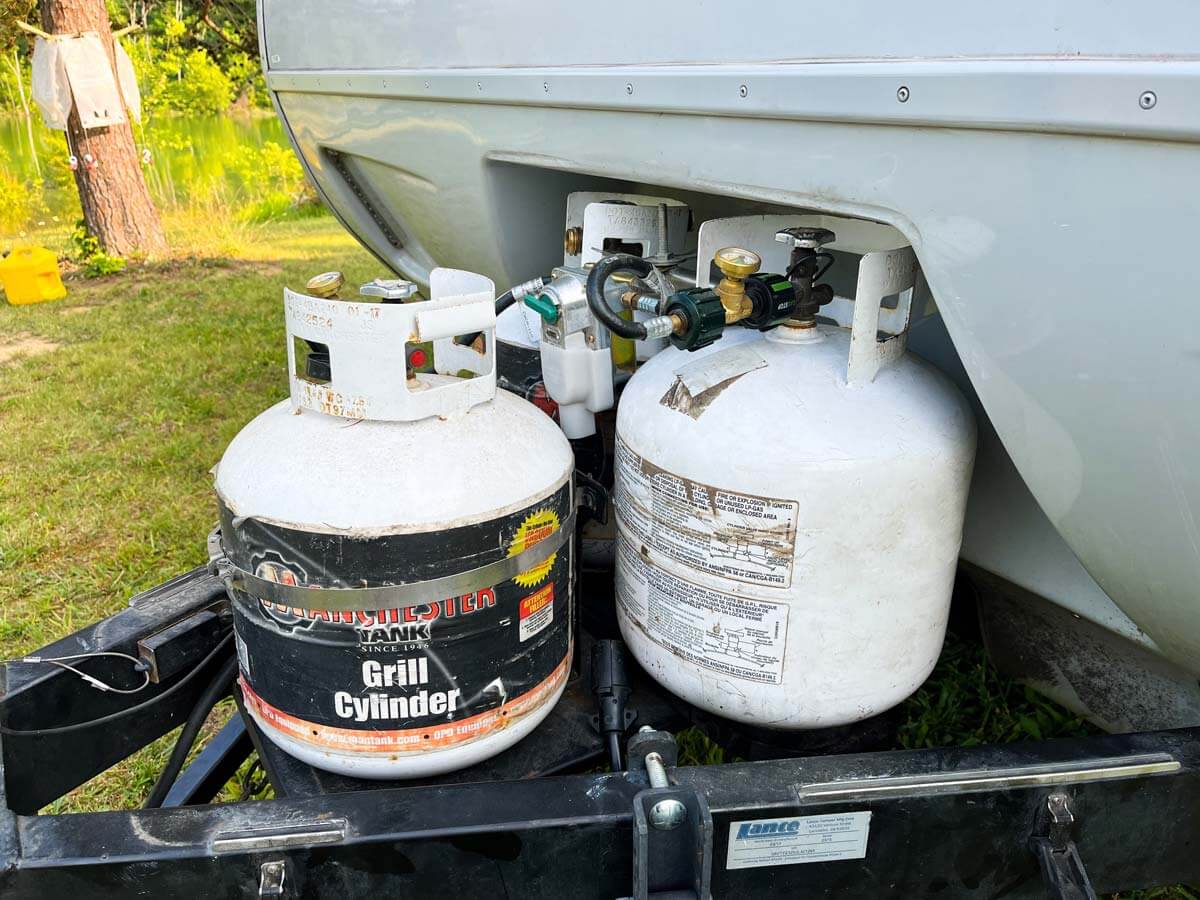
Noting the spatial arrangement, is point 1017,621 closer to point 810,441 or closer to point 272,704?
point 810,441

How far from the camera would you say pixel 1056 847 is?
42.4 inches

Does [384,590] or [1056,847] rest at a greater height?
[384,590]

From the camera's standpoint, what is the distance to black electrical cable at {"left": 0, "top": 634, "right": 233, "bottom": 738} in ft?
4.14

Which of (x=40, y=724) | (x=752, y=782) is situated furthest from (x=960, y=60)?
(x=40, y=724)

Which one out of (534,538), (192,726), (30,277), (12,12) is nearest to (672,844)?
(534,538)

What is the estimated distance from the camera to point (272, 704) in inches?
48.1

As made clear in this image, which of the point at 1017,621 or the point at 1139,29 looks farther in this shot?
the point at 1017,621

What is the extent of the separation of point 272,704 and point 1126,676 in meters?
1.25

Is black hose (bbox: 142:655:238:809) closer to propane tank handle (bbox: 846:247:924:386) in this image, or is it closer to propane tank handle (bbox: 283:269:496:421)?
Result: propane tank handle (bbox: 283:269:496:421)

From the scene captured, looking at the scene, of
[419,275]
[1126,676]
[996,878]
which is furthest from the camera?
[419,275]

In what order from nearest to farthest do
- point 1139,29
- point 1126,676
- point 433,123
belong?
point 1139,29 < point 1126,676 < point 433,123

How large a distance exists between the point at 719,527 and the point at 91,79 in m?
6.93

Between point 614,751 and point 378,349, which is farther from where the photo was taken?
point 614,751

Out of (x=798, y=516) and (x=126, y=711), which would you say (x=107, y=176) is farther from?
(x=798, y=516)
